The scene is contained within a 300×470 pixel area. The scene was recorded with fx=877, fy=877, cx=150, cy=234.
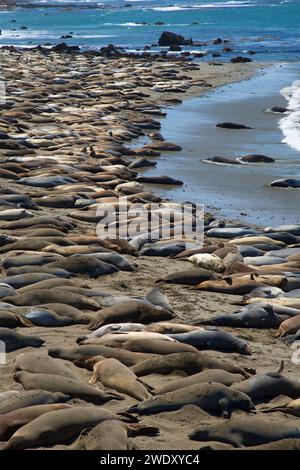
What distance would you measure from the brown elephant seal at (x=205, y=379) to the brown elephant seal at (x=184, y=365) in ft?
0.45

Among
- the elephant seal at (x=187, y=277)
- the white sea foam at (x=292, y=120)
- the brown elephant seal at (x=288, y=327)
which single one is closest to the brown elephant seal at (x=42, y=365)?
the brown elephant seal at (x=288, y=327)

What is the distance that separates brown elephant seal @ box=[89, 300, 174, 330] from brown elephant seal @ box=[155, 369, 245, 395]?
1.13m

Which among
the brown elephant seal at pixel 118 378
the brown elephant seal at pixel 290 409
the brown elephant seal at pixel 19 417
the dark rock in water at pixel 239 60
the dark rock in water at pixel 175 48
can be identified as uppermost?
the brown elephant seal at pixel 19 417

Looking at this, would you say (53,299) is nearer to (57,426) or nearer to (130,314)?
(130,314)

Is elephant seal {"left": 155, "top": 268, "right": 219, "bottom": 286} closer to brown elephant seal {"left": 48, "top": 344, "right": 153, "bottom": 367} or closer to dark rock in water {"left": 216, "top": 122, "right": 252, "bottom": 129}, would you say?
brown elephant seal {"left": 48, "top": 344, "right": 153, "bottom": 367}

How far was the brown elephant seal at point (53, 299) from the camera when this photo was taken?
6242 mm

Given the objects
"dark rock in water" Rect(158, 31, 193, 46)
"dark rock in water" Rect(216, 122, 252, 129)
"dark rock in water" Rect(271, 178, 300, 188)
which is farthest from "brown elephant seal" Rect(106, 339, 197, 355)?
"dark rock in water" Rect(158, 31, 193, 46)

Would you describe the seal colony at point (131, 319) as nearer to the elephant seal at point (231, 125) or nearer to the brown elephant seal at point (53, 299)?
the brown elephant seal at point (53, 299)

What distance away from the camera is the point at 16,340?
5523mm

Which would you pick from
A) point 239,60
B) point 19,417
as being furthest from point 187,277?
point 239,60

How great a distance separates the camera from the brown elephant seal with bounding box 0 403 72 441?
13.7 feet

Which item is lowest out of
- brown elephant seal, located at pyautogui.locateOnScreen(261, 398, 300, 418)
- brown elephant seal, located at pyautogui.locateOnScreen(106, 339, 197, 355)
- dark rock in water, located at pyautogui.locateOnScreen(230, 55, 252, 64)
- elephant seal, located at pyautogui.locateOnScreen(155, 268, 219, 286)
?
dark rock in water, located at pyautogui.locateOnScreen(230, 55, 252, 64)
